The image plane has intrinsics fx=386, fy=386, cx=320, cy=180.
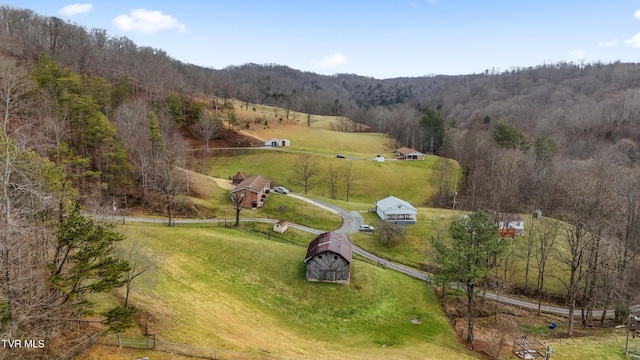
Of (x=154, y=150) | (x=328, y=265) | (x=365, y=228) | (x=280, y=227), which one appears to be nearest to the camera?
(x=328, y=265)

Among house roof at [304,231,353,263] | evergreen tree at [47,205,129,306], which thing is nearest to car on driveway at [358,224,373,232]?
house roof at [304,231,353,263]

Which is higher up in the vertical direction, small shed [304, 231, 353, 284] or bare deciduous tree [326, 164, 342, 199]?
bare deciduous tree [326, 164, 342, 199]

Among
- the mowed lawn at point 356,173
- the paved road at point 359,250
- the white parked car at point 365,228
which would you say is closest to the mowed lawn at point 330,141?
the mowed lawn at point 356,173

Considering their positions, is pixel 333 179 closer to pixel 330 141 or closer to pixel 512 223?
pixel 330 141

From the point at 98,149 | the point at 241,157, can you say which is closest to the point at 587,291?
the point at 98,149

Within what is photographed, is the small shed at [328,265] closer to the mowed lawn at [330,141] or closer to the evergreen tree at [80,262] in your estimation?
the evergreen tree at [80,262]

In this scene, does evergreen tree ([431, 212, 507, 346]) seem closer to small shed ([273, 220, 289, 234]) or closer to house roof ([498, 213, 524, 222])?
house roof ([498, 213, 524, 222])

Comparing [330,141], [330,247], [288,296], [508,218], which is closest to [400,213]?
[508,218]
